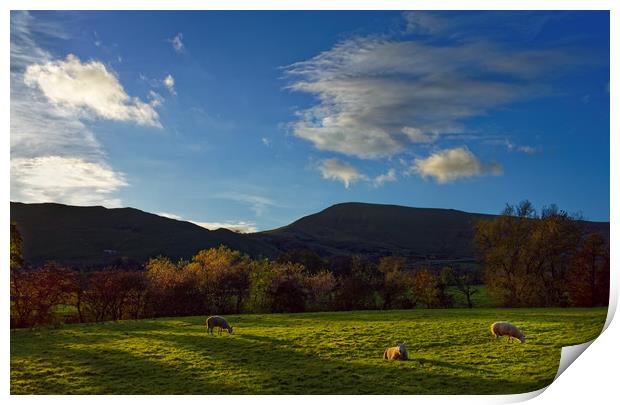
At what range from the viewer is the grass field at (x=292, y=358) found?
8.35 meters

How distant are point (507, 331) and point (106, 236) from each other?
37.4 feet

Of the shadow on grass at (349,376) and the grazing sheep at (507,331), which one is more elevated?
the grazing sheep at (507,331)

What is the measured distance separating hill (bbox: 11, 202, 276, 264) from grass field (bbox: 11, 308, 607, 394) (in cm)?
218

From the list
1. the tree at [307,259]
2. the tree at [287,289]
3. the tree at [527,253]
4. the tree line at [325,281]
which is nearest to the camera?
the tree line at [325,281]

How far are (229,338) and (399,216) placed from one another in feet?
18.5

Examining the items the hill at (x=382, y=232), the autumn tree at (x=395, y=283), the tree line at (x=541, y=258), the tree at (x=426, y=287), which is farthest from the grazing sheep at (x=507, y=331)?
the tree at (x=426, y=287)

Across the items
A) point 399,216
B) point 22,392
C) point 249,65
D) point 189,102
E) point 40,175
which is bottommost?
point 22,392

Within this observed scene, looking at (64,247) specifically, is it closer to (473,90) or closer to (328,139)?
(328,139)

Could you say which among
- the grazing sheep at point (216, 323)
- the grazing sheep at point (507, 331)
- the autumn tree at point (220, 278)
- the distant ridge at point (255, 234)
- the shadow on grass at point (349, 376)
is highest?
the distant ridge at point (255, 234)

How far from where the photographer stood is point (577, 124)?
10.7m

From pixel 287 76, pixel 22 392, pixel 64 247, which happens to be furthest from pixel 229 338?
pixel 287 76

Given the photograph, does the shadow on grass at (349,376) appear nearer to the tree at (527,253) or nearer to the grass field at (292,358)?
the grass field at (292,358)

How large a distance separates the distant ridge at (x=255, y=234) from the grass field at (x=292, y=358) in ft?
7.81
